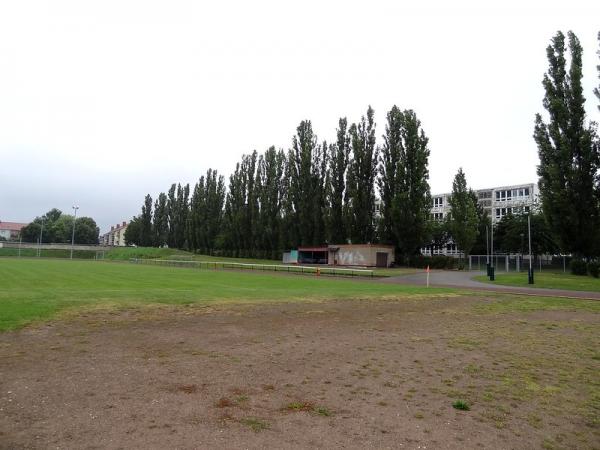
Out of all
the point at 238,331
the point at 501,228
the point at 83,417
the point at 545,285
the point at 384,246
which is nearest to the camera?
the point at 83,417

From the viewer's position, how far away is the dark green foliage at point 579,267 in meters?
37.8

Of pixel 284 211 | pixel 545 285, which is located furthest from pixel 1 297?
pixel 284 211

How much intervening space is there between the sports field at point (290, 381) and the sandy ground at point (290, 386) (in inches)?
1.0

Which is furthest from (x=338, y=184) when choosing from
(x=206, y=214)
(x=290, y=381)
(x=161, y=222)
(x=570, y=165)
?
(x=161, y=222)

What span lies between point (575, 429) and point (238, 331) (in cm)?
747

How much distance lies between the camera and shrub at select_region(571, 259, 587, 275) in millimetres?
37750

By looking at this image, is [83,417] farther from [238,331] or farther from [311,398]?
[238,331]

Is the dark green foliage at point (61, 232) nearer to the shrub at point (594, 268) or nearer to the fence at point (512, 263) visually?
the fence at point (512, 263)

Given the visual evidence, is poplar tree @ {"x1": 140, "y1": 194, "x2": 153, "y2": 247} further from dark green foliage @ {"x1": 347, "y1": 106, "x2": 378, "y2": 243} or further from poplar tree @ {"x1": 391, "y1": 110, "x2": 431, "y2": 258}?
poplar tree @ {"x1": 391, "y1": 110, "x2": 431, "y2": 258}

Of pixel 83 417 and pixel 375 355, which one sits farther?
pixel 375 355

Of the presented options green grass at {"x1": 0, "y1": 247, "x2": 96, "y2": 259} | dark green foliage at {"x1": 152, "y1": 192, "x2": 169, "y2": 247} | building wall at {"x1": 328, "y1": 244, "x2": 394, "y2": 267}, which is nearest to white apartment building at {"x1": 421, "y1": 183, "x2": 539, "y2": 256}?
building wall at {"x1": 328, "y1": 244, "x2": 394, "y2": 267}

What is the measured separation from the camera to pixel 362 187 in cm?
5909

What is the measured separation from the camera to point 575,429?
5.02 metres

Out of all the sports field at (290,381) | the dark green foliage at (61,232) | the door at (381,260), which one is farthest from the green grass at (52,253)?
the sports field at (290,381)
